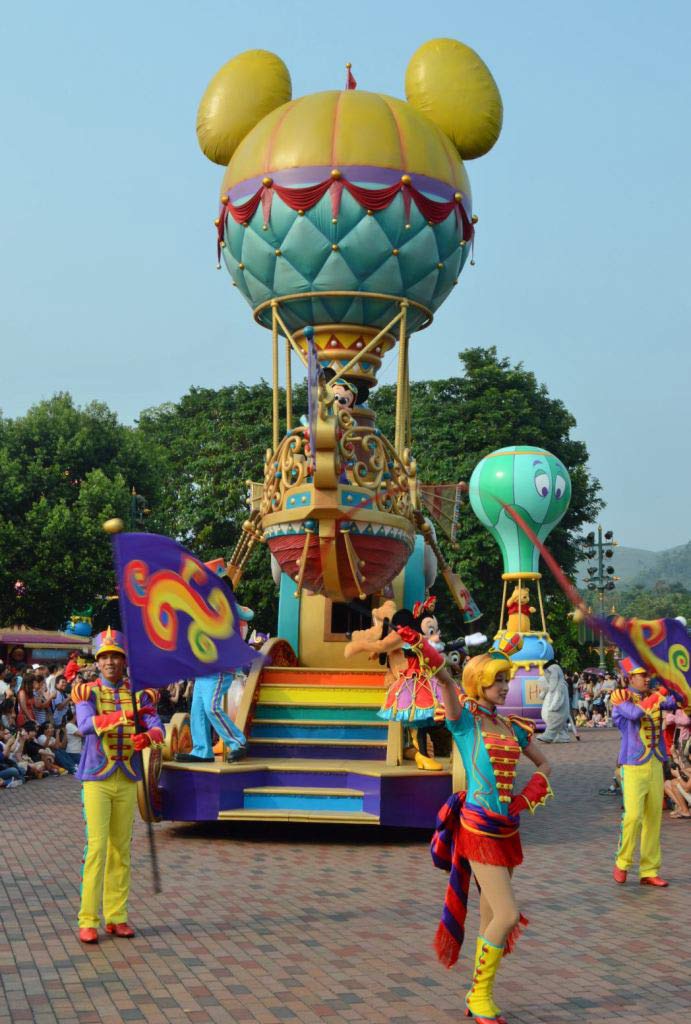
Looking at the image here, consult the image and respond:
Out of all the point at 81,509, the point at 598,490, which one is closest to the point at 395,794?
the point at 81,509

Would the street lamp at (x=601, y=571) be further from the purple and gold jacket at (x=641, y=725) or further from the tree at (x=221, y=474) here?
the purple and gold jacket at (x=641, y=725)

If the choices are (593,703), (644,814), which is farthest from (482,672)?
(593,703)

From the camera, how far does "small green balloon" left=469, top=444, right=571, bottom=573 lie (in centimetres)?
2666

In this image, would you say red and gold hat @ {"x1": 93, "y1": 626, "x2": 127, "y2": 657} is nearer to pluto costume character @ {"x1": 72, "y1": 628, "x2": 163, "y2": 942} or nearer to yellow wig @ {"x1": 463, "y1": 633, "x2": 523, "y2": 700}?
pluto costume character @ {"x1": 72, "y1": 628, "x2": 163, "y2": 942}

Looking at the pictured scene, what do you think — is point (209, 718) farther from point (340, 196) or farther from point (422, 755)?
point (340, 196)

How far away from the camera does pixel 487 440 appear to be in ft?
A: 124

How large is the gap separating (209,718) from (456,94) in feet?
27.8

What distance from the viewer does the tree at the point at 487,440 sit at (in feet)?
116

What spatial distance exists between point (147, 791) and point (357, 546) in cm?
365

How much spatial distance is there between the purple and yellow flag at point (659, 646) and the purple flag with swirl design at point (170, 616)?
209 centimetres

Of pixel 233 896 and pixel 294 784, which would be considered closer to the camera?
pixel 233 896

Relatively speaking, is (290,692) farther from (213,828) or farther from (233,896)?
(233,896)

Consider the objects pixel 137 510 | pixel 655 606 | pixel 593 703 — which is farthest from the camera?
pixel 655 606

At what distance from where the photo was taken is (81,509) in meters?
30.0
